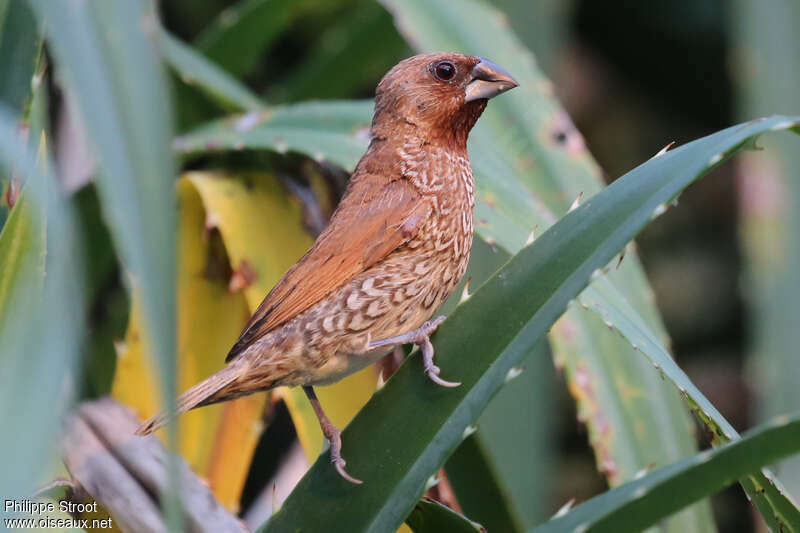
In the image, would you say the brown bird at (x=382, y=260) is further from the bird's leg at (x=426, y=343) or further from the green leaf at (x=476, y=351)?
the green leaf at (x=476, y=351)

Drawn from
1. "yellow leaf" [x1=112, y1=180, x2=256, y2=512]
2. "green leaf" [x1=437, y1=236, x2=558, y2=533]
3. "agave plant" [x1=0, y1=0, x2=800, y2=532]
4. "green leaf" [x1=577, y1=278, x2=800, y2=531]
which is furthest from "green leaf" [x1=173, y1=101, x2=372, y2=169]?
"green leaf" [x1=577, y1=278, x2=800, y2=531]

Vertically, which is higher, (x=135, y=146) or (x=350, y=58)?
(x=135, y=146)

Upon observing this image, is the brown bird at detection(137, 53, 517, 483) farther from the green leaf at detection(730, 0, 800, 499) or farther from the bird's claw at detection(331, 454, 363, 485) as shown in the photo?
the green leaf at detection(730, 0, 800, 499)

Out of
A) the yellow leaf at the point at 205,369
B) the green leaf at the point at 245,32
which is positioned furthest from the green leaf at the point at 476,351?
the green leaf at the point at 245,32

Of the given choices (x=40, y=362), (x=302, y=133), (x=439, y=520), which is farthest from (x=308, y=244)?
(x=40, y=362)

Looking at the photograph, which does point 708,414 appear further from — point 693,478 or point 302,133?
point 302,133
